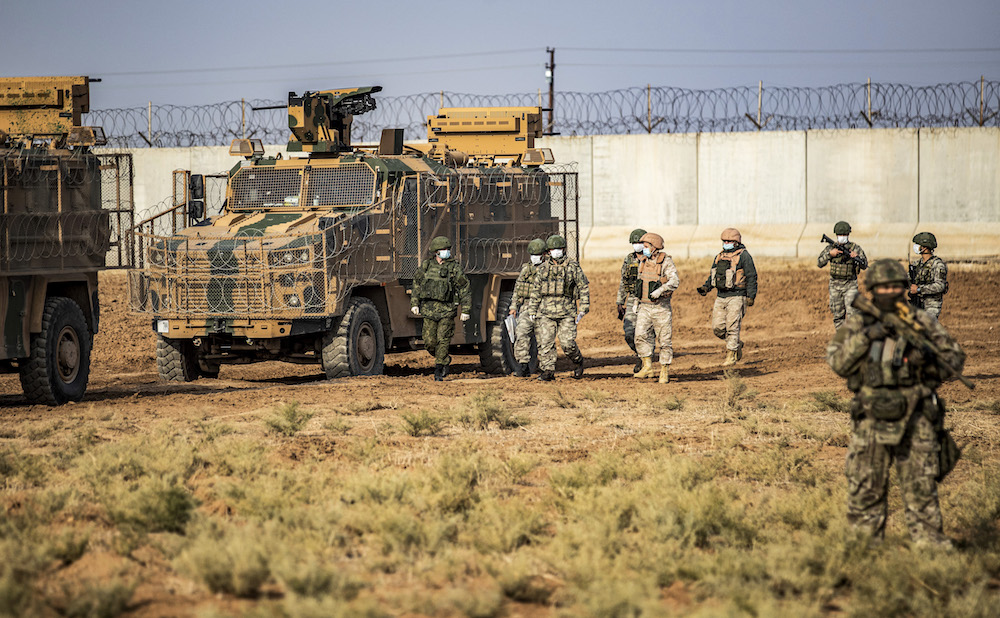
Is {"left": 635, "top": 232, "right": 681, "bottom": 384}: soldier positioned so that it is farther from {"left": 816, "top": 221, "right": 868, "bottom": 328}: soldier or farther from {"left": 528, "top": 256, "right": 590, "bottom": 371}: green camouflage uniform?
{"left": 816, "top": 221, "right": 868, "bottom": 328}: soldier

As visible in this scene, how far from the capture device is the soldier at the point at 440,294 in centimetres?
1404

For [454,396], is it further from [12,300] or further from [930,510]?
[930,510]

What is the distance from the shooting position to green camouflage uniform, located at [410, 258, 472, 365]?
1404 cm

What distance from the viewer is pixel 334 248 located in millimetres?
13320

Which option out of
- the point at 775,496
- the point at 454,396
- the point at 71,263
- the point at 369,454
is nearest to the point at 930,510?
the point at 775,496

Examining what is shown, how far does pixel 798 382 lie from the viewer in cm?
1420

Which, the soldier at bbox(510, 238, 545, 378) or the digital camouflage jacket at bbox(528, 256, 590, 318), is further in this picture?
the soldier at bbox(510, 238, 545, 378)

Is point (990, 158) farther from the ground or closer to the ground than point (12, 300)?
farther from the ground

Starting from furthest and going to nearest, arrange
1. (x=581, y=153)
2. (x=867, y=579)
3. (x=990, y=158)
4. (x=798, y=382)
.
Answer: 1. (x=581, y=153)
2. (x=990, y=158)
3. (x=798, y=382)
4. (x=867, y=579)

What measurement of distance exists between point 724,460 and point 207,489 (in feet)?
12.1

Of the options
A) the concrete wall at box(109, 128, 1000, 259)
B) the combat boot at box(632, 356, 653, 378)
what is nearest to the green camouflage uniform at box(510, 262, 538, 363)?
the combat boot at box(632, 356, 653, 378)

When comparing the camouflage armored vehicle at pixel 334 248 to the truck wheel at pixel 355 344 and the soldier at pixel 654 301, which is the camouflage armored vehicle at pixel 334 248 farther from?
the soldier at pixel 654 301

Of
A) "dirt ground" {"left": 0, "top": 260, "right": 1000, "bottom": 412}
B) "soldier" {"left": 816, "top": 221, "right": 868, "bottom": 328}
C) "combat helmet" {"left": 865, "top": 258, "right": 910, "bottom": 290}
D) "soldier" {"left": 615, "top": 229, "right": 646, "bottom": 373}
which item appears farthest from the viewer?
"soldier" {"left": 816, "top": 221, "right": 868, "bottom": 328}

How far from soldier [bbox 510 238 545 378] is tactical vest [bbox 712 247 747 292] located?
2409mm
